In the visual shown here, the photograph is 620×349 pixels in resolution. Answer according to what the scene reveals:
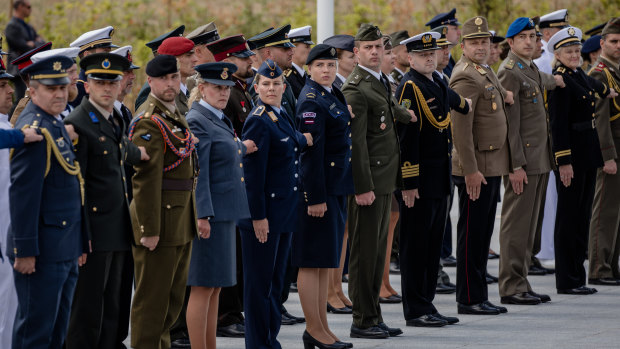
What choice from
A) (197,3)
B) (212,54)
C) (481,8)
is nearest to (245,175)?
(212,54)

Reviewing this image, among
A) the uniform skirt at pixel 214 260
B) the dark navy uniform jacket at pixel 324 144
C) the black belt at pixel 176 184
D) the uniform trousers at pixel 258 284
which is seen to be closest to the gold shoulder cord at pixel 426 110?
the dark navy uniform jacket at pixel 324 144

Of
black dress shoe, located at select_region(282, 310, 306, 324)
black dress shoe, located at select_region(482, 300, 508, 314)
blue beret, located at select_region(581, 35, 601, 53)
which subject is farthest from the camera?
blue beret, located at select_region(581, 35, 601, 53)

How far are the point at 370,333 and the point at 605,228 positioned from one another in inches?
146

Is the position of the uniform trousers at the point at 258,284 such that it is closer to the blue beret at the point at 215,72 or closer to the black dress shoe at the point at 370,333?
the blue beret at the point at 215,72

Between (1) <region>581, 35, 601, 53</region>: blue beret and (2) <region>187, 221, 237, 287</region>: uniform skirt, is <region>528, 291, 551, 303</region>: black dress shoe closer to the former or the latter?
(1) <region>581, 35, 601, 53</region>: blue beret

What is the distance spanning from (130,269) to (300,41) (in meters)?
3.35

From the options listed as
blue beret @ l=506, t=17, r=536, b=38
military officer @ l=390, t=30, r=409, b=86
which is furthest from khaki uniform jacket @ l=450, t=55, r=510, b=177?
military officer @ l=390, t=30, r=409, b=86

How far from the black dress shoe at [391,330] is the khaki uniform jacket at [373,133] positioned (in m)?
0.99

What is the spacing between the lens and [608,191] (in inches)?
444

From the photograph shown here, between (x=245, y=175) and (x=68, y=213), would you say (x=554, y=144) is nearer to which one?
(x=245, y=175)

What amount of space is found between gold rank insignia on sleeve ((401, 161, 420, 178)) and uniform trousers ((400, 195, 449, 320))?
23cm

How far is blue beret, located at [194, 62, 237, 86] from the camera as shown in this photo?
284 inches

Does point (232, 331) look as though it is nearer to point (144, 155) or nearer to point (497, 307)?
point (497, 307)

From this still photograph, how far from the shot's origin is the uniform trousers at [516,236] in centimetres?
1005
